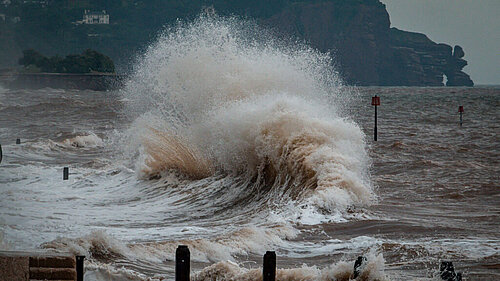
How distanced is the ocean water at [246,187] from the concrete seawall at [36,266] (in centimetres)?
125

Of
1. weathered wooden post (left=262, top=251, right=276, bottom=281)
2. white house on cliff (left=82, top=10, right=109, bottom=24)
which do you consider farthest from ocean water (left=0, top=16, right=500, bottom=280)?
white house on cliff (left=82, top=10, right=109, bottom=24)

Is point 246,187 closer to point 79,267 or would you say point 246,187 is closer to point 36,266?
point 79,267

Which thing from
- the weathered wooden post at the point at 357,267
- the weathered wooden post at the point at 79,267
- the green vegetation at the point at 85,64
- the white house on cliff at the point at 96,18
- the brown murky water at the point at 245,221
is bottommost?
the brown murky water at the point at 245,221

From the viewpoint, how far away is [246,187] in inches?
504

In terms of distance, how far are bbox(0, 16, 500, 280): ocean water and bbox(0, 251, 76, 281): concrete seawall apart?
125cm

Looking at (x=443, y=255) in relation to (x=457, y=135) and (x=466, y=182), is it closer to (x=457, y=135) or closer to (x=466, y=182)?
(x=466, y=182)

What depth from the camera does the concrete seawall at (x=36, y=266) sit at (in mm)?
4957

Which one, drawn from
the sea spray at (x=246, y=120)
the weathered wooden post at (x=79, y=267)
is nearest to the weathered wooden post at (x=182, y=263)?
the weathered wooden post at (x=79, y=267)

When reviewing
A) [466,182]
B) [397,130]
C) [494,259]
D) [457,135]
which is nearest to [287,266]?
[494,259]

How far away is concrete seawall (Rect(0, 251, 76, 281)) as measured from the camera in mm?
4957

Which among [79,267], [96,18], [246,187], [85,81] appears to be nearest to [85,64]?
[85,81]

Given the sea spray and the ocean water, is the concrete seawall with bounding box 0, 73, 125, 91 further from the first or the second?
the sea spray

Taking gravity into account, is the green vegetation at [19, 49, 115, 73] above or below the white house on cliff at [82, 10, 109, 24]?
below

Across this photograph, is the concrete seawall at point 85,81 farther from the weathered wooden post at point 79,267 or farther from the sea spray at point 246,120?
the weathered wooden post at point 79,267
